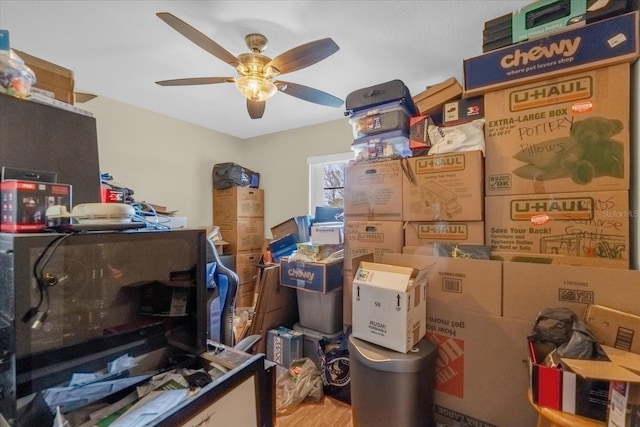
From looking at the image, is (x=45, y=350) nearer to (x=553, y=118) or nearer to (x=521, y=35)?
(x=553, y=118)

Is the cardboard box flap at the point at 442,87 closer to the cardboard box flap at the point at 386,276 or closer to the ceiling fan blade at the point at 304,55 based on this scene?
the ceiling fan blade at the point at 304,55

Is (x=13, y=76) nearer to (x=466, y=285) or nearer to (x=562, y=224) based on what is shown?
(x=466, y=285)

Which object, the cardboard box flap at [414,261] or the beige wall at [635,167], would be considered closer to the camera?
the beige wall at [635,167]

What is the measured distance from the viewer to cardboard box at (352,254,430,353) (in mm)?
1350

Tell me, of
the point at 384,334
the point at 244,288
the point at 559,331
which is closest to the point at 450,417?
the point at 384,334

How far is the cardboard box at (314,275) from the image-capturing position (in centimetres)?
216

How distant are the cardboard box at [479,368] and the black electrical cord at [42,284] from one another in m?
1.61

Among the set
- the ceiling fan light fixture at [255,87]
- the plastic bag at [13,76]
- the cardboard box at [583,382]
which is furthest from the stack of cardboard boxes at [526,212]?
the plastic bag at [13,76]

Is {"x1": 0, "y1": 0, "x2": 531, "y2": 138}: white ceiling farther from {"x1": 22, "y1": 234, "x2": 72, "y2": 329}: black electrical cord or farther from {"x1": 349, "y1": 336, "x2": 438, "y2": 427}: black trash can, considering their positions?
{"x1": 349, "y1": 336, "x2": 438, "y2": 427}: black trash can

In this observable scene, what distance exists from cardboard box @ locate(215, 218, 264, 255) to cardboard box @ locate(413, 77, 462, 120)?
2.84 meters

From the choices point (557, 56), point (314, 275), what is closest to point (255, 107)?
point (314, 275)

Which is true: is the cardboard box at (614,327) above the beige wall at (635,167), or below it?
below

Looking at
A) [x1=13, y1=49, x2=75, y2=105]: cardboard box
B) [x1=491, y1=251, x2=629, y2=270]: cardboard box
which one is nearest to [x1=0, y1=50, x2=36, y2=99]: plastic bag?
[x1=13, y1=49, x2=75, y2=105]: cardboard box

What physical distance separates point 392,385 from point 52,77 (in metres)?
1.89
